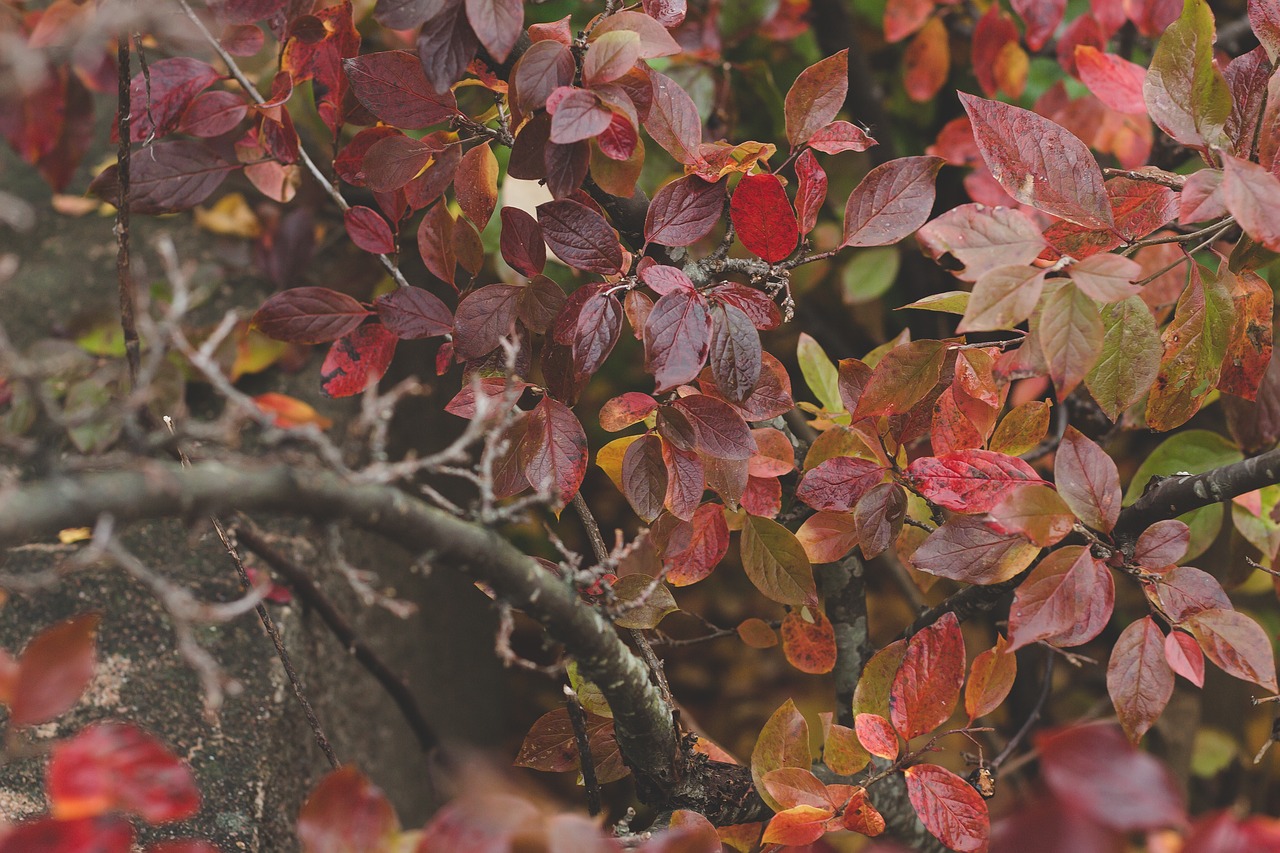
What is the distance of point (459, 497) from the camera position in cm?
147

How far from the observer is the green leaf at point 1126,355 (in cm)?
49

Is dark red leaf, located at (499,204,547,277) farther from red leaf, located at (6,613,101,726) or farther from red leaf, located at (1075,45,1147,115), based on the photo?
red leaf, located at (1075,45,1147,115)

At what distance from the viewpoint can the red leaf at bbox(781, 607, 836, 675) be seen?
67 cm

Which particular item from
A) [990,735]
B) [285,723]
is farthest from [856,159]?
[285,723]

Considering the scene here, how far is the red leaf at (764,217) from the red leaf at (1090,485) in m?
0.20

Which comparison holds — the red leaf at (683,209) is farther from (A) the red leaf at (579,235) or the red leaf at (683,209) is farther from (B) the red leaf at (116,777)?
(B) the red leaf at (116,777)

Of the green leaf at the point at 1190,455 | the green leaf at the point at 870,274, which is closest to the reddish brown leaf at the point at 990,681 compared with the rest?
the green leaf at the point at 1190,455

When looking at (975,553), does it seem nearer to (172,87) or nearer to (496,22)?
(496,22)

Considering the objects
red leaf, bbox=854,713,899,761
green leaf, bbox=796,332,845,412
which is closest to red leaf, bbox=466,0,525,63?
green leaf, bbox=796,332,845,412

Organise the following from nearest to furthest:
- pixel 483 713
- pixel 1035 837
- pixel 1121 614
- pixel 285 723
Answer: pixel 1035 837 → pixel 285 723 → pixel 1121 614 → pixel 483 713

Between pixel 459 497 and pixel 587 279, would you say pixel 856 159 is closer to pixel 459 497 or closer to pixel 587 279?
pixel 587 279

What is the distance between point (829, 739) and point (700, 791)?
10 centimetres

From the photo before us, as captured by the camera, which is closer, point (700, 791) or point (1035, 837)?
→ point (1035, 837)

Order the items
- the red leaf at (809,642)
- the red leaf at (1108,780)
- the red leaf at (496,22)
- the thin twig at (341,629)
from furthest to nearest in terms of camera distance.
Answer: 1. the thin twig at (341,629)
2. the red leaf at (809,642)
3. the red leaf at (496,22)
4. the red leaf at (1108,780)
